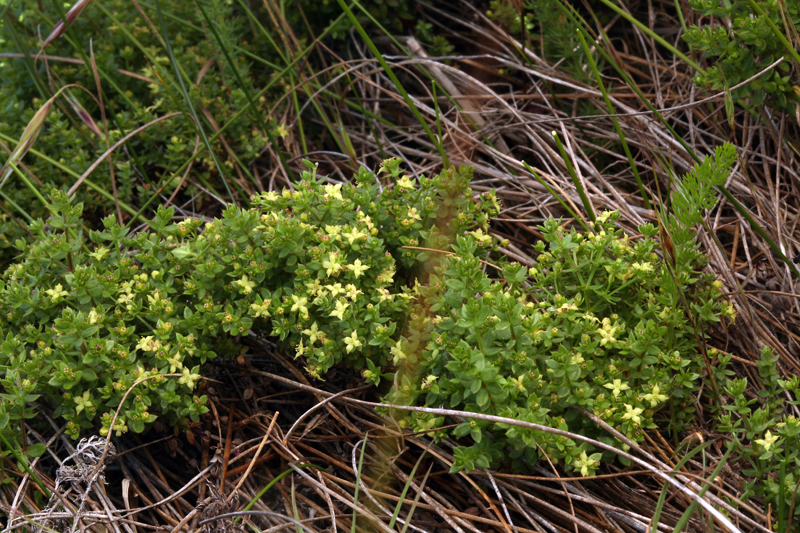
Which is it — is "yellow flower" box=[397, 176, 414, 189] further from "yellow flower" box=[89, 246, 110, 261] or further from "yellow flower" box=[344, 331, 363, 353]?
"yellow flower" box=[89, 246, 110, 261]

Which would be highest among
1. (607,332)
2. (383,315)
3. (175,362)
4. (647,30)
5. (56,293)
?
(647,30)

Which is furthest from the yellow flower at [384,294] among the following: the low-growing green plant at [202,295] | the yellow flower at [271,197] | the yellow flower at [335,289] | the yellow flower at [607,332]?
the yellow flower at [607,332]

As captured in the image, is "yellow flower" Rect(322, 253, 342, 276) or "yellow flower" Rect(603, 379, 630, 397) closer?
"yellow flower" Rect(603, 379, 630, 397)

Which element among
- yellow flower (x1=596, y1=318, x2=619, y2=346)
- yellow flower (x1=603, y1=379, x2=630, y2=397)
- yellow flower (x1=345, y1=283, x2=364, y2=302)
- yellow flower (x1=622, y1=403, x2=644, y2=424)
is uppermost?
yellow flower (x1=345, y1=283, x2=364, y2=302)

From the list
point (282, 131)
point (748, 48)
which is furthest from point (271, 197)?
point (748, 48)

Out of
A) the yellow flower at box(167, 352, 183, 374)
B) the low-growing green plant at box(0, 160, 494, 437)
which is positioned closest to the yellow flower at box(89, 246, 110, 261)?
the low-growing green plant at box(0, 160, 494, 437)

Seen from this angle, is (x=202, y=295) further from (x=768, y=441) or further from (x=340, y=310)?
(x=768, y=441)

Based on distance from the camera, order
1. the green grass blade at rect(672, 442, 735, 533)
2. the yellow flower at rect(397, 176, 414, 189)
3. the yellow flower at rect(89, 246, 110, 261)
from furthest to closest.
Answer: the yellow flower at rect(397, 176, 414, 189) < the yellow flower at rect(89, 246, 110, 261) < the green grass blade at rect(672, 442, 735, 533)

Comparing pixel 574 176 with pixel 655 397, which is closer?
pixel 655 397
